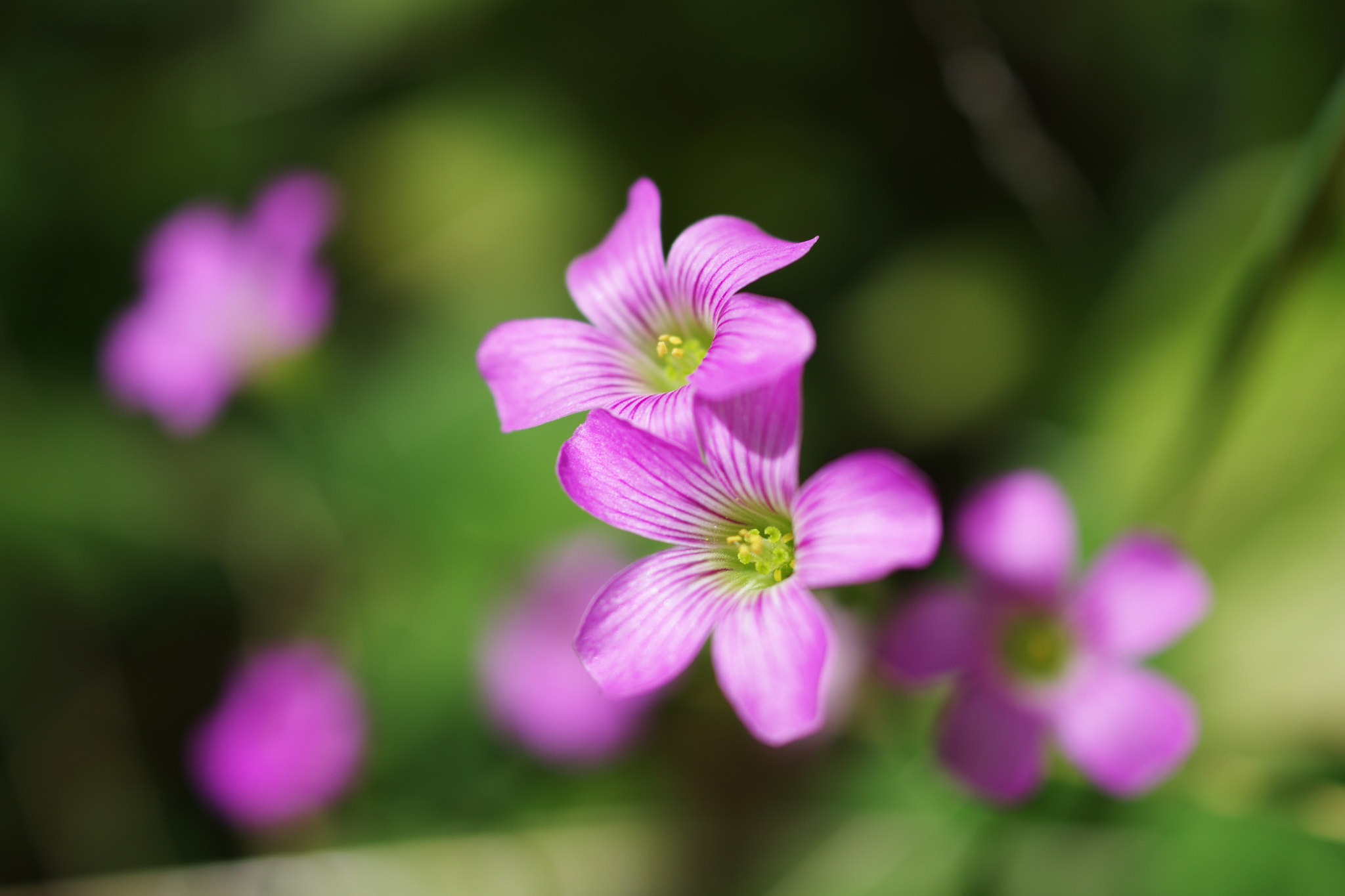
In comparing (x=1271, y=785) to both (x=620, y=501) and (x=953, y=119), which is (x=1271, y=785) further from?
(x=953, y=119)

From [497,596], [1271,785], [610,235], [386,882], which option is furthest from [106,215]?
[1271,785]

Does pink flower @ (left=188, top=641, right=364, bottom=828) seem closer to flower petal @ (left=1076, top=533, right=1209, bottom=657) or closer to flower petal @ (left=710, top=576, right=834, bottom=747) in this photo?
flower petal @ (left=710, top=576, right=834, bottom=747)

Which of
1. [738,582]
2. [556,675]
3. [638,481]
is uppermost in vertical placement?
[638,481]

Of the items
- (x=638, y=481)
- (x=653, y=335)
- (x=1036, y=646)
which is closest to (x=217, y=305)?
(x=653, y=335)

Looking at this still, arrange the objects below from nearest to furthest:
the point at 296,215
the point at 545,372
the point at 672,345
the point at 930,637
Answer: the point at 545,372 → the point at 672,345 → the point at 930,637 → the point at 296,215

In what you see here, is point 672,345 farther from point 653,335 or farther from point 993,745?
point 993,745

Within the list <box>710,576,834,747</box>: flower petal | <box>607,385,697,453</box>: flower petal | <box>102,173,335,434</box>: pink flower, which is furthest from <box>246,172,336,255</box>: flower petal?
<box>710,576,834,747</box>: flower petal
